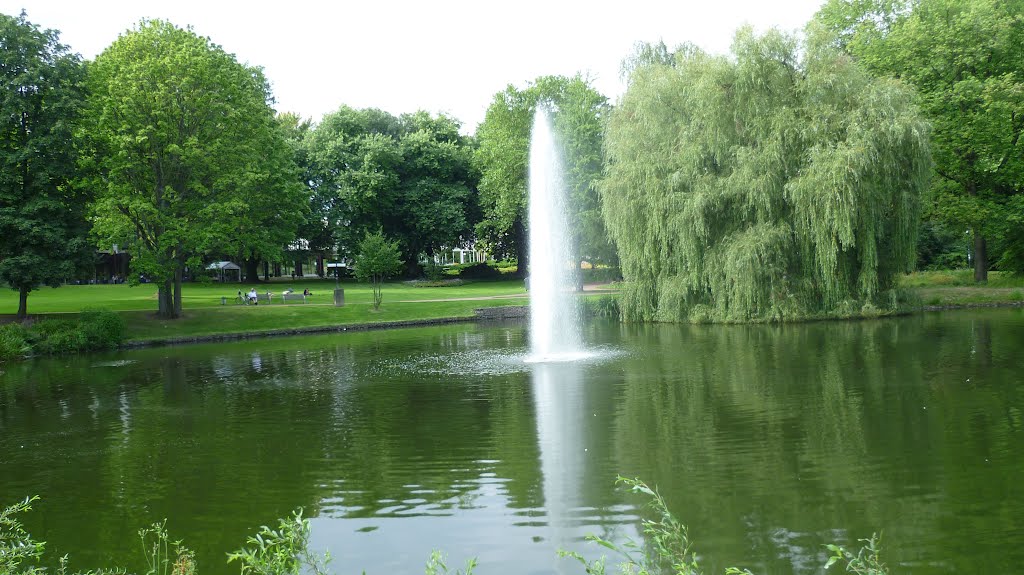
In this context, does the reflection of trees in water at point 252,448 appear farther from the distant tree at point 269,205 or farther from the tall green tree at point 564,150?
the tall green tree at point 564,150

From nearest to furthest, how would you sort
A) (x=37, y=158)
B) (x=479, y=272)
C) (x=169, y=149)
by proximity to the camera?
1. (x=37, y=158)
2. (x=169, y=149)
3. (x=479, y=272)

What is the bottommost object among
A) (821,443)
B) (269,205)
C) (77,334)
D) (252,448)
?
(252,448)

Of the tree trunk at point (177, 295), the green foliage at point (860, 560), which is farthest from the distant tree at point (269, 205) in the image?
the green foliage at point (860, 560)

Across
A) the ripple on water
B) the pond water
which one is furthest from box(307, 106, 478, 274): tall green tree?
the pond water

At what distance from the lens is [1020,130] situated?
131 ft

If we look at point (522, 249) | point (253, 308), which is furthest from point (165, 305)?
point (522, 249)

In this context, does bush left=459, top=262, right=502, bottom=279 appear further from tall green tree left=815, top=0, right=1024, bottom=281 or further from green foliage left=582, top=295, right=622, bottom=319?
tall green tree left=815, top=0, right=1024, bottom=281

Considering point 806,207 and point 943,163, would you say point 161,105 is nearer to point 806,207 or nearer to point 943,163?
point 806,207

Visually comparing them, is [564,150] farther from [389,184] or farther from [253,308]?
[253,308]

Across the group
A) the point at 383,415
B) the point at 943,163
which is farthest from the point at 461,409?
the point at 943,163

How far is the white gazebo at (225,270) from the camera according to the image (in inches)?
2944

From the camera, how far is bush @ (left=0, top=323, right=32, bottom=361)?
96.5ft

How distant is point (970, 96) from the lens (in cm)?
3878

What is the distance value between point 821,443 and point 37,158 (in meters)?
33.4
